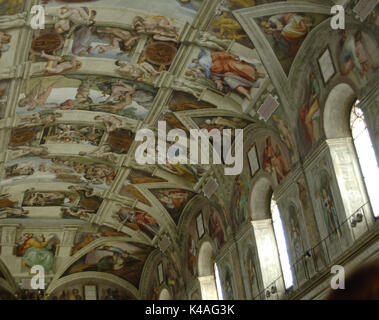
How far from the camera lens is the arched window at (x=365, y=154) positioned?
13.1 m

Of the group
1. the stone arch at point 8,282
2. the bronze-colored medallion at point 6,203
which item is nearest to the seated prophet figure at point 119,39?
the bronze-colored medallion at point 6,203

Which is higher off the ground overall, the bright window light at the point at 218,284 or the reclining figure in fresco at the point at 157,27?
the reclining figure in fresco at the point at 157,27

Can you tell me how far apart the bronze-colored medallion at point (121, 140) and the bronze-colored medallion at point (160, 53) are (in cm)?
401

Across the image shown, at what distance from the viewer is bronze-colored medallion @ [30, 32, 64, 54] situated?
1573cm

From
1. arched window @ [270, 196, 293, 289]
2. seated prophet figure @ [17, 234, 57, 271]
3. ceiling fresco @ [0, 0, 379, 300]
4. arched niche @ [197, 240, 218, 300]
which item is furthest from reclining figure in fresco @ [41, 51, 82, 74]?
seated prophet figure @ [17, 234, 57, 271]

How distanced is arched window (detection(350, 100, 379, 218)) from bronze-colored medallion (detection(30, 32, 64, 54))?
793 centimetres

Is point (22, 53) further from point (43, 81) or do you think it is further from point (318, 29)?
point (318, 29)

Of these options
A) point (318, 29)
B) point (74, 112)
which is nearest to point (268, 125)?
point (318, 29)

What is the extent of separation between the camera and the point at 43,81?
1750 cm

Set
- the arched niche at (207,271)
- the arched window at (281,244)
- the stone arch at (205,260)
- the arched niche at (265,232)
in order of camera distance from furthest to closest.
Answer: the stone arch at (205,260)
the arched niche at (207,271)
the arched niche at (265,232)
the arched window at (281,244)

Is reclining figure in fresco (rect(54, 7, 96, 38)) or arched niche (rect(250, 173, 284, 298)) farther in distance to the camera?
arched niche (rect(250, 173, 284, 298))

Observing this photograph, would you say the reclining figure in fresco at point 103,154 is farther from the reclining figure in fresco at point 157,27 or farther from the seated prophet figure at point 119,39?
the reclining figure in fresco at point 157,27

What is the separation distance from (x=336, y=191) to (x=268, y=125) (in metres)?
4.02

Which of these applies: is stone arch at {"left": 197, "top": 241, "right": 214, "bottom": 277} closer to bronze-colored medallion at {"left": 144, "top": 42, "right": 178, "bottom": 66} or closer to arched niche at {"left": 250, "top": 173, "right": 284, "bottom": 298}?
arched niche at {"left": 250, "top": 173, "right": 284, "bottom": 298}
